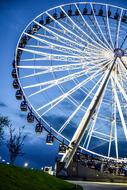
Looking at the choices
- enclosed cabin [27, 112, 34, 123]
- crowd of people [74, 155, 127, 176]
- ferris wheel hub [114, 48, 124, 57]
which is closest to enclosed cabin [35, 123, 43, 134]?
enclosed cabin [27, 112, 34, 123]

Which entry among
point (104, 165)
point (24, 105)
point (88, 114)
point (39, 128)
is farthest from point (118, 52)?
point (104, 165)

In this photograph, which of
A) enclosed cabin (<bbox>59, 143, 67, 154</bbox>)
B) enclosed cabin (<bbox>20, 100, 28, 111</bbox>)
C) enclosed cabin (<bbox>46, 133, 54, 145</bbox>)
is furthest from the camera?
enclosed cabin (<bbox>59, 143, 67, 154</bbox>)

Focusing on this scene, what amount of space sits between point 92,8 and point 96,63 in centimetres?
809

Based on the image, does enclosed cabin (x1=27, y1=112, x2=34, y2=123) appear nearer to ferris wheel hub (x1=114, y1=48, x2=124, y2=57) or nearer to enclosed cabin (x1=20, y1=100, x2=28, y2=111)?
enclosed cabin (x1=20, y1=100, x2=28, y2=111)

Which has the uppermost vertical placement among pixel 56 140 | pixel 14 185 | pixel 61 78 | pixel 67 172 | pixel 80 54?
pixel 80 54

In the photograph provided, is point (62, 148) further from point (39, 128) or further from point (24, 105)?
point (24, 105)

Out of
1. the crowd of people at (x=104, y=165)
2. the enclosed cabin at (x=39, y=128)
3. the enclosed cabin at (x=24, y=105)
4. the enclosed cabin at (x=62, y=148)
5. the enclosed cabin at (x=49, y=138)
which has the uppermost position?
the enclosed cabin at (x=24, y=105)

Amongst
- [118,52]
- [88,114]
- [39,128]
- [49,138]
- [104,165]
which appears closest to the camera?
[88,114]

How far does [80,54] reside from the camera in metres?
38.5

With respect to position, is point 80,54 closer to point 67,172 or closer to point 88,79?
point 88,79

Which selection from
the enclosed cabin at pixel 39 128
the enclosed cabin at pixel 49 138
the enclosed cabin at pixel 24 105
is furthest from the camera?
the enclosed cabin at pixel 24 105

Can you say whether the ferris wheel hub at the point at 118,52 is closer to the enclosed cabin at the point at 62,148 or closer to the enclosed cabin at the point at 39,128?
the enclosed cabin at the point at 39,128

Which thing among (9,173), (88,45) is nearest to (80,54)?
(88,45)

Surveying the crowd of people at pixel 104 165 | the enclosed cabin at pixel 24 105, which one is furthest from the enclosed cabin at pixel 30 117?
the crowd of people at pixel 104 165
